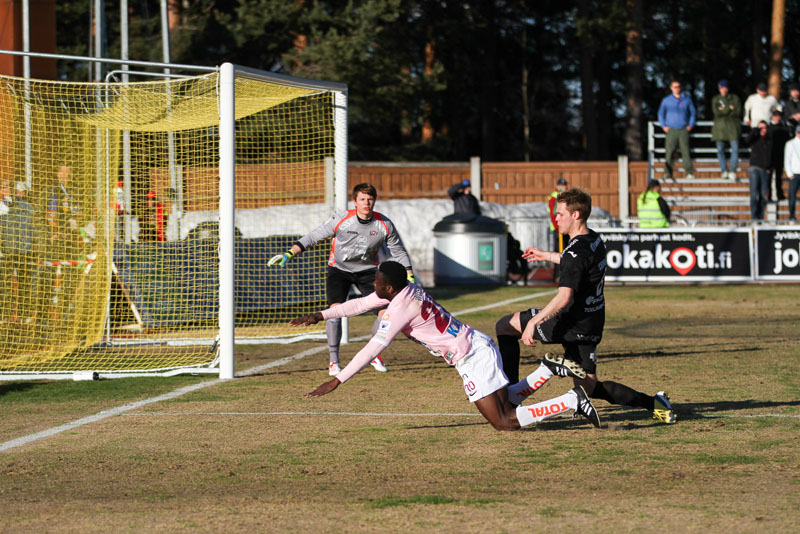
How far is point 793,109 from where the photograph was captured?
1053 inches

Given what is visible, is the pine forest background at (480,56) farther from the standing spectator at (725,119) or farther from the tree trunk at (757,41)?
the standing spectator at (725,119)

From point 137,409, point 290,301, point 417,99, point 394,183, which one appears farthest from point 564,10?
point 137,409

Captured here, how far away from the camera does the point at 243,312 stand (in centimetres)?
1579

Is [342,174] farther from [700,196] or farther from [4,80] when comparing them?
[700,196]

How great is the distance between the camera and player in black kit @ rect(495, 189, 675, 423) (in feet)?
23.8

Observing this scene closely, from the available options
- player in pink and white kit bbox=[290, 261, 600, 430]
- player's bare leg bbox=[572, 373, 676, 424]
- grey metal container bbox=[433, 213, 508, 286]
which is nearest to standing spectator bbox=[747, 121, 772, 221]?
grey metal container bbox=[433, 213, 508, 286]

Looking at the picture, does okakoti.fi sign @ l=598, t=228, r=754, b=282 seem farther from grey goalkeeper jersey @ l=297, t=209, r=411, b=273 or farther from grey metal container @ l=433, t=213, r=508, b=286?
grey goalkeeper jersey @ l=297, t=209, r=411, b=273

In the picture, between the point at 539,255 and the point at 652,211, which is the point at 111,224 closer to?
the point at 539,255

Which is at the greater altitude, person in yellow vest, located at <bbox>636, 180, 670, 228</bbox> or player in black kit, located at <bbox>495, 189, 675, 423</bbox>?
person in yellow vest, located at <bbox>636, 180, 670, 228</bbox>

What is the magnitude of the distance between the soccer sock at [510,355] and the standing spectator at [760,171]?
1900 centimetres

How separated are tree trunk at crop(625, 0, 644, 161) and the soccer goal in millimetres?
26612

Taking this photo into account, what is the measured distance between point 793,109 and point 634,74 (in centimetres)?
1334

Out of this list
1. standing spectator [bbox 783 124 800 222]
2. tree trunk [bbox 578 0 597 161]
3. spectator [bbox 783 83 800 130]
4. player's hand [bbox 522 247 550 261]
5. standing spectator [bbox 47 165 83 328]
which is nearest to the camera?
player's hand [bbox 522 247 550 261]

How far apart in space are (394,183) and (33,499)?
2826 centimetres
